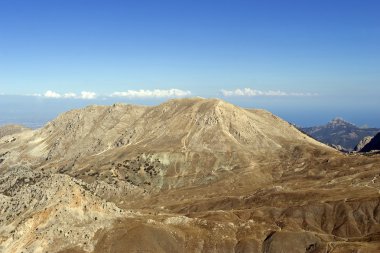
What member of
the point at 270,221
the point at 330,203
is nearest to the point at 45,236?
the point at 270,221

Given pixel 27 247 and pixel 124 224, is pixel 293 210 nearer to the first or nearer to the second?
pixel 124 224

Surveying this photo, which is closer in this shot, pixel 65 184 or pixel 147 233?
pixel 147 233

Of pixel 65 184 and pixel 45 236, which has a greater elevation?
pixel 65 184

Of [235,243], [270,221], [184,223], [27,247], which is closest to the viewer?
[27,247]

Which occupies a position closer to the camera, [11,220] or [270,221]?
[11,220]

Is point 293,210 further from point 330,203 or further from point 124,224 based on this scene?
point 124,224

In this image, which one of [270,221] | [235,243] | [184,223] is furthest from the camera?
[270,221]

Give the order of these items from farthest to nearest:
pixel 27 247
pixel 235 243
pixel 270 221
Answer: pixel 270 221 < pixel 235 243 < pixel 27 247

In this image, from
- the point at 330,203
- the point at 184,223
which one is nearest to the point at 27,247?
the point at 184,223

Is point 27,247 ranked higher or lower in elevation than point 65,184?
lower
